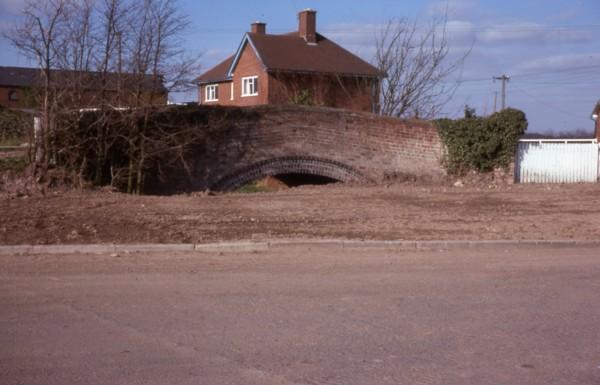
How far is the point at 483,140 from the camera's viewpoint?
2522cm

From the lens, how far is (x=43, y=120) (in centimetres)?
1822

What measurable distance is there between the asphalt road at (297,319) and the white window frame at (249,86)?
34705 mm

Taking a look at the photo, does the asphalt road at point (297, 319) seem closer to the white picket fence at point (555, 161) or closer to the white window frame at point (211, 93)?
the white picket fence at point (555, 161)

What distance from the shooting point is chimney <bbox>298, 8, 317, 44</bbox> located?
46594 millimetres

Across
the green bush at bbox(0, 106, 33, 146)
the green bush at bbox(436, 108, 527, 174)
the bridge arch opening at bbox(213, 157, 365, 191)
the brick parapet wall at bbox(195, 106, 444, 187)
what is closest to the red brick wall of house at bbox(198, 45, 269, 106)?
the brick parapet wall at bbox(195, 106, 444, 187)

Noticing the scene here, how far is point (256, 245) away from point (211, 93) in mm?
42389

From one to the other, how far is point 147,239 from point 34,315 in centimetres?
454

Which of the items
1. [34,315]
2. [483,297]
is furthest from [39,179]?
[483,297]

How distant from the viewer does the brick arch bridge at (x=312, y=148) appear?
2314 centimetres

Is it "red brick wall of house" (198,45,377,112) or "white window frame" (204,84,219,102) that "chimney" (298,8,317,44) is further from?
"white window frame" (204,84,219,102)

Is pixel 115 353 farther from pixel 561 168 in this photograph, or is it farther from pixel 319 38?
→ pixel 319 38

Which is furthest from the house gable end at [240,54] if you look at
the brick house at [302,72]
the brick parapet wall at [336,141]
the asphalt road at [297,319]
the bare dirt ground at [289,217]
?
the asphalt road at [297,319]

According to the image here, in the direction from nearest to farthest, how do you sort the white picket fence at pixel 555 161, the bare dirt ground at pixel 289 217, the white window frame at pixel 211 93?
1. the bare dirt ground at pixel 289 217
2. the white picket fence at pixel 555 161
3. the white window frame at pixel 211 93

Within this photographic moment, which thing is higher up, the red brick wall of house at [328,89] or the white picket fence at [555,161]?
the red brick wall of house at [328,89]
